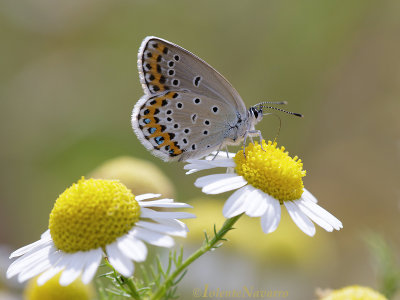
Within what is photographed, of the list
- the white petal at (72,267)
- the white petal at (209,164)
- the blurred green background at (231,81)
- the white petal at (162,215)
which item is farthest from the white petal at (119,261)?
the blurred green background at (231,81)

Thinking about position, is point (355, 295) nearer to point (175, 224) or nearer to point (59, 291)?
point (175, 224)

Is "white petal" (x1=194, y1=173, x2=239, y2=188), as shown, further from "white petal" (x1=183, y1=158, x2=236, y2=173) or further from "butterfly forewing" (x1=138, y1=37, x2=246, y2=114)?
"butterfly forewing" (x1=138, y1=37, x2=246, y2=114)

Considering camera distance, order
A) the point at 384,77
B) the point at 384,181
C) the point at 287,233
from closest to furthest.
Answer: the point at 287,233, the point at 384,181, the point at 384,77

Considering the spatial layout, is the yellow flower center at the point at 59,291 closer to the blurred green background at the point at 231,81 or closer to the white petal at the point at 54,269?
the white petal at the point at 54,269

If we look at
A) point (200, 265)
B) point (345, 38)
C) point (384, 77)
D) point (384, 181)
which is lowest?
point (384, 181)

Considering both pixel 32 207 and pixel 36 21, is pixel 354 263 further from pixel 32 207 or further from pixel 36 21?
pixel 36 21

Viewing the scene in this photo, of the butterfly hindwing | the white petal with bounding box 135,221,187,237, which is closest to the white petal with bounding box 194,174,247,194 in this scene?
the white petal with bounding box 135,221,187,237

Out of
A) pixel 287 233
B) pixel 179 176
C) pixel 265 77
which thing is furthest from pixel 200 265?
pixel 265 77
